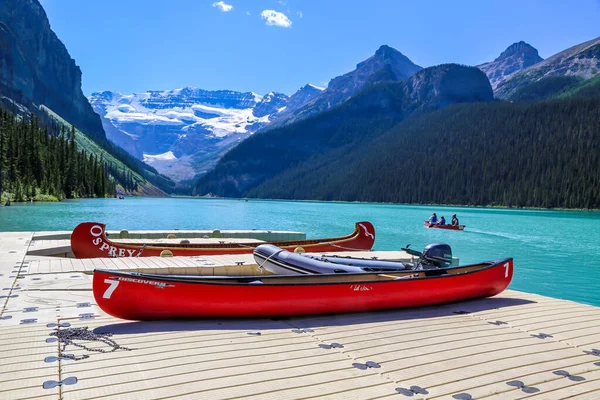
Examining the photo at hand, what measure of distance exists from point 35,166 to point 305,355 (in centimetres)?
10634

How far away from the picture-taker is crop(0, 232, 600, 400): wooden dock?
607 cm

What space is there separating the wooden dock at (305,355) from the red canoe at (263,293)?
24 cm

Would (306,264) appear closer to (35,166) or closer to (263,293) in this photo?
(263,293)

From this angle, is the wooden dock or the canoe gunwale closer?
the wooden dock

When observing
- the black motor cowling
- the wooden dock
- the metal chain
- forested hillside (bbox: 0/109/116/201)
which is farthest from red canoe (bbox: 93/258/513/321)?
forested hillside (bbox: 0/109/116/201)

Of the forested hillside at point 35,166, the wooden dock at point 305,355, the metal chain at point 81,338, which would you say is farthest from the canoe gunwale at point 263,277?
the forested hillside at point 35,166

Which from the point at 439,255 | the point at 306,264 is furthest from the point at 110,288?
the point at 439,255

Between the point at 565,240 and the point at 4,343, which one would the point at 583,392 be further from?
the point at 565,240

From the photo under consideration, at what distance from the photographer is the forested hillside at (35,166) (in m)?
85.9

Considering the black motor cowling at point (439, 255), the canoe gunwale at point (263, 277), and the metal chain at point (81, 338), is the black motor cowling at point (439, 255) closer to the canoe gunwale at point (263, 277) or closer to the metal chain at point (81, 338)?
the canoe gunwale at point (263, 277)

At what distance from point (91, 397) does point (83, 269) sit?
9.72m

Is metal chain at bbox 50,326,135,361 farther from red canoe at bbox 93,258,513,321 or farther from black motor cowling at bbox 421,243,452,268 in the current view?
black motor cowling at bbox 421,243,452,268

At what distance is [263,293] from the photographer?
9719mm

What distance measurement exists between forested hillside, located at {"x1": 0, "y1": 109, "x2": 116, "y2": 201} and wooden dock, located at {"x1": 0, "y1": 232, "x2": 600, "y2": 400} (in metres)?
84.1
